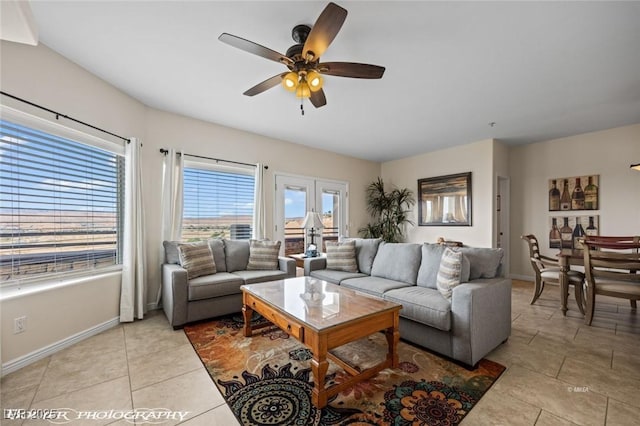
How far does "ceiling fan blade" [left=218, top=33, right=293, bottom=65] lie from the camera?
174cm

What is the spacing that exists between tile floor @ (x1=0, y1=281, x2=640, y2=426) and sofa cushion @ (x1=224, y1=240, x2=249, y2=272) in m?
1.09

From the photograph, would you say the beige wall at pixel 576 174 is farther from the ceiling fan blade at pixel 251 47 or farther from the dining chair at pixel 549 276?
the ceiling fan blade at pixel 251 47

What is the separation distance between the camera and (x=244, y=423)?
1530 mm

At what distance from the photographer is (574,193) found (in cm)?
464

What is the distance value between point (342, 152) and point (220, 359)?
4.56 m

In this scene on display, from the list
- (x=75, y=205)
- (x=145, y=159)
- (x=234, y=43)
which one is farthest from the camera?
(x=145, y=159)

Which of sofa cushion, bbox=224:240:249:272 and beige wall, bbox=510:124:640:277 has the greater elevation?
beige wall, bbox=510:124:640:277

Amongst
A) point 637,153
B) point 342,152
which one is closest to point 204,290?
point 342,152

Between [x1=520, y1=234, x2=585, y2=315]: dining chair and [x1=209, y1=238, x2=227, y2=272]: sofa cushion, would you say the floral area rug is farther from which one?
[x1=520, y1=234, x2=585, y2=315]: dining chair

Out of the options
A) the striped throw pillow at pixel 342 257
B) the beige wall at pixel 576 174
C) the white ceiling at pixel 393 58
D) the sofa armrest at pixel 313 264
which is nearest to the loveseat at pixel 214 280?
the sofa armrest at pixel 313 264

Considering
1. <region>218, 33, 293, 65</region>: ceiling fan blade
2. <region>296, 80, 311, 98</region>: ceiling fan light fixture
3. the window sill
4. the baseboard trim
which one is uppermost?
<region>218, 33, 293, 65</region>: ceiling fan blade

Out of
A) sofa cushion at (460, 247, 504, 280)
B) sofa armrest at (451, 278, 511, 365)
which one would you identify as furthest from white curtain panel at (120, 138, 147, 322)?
sofa cushion at (460, 247, 504, 280)

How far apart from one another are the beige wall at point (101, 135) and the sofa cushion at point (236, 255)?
35.1 inches

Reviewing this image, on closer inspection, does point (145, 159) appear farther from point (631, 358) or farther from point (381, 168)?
point (631, 358)
